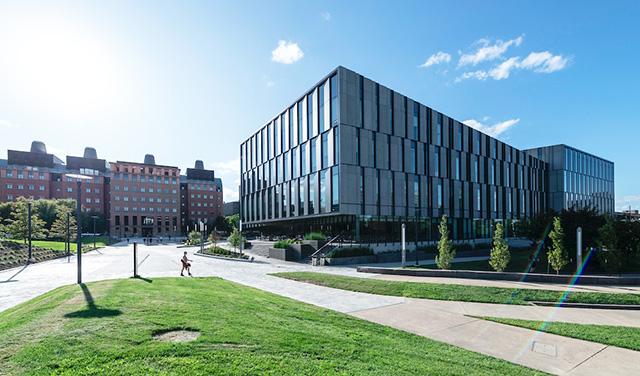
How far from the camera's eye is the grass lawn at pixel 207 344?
4.54m

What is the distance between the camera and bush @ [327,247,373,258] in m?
26.1

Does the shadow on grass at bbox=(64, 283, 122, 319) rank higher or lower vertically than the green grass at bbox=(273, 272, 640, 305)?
higher

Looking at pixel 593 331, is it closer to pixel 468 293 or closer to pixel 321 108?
pixel 468 293

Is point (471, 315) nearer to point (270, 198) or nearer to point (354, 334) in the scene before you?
point (354, 334)

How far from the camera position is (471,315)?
9523mm

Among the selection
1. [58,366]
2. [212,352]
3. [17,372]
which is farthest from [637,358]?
[17,372]

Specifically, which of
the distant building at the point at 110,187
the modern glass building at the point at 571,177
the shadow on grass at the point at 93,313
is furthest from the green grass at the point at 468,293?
the distant building at the point at 110,187

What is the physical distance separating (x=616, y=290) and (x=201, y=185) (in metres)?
119

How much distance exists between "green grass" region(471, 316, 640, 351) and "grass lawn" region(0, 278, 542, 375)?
3.11 metres

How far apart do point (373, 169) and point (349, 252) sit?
12.7m

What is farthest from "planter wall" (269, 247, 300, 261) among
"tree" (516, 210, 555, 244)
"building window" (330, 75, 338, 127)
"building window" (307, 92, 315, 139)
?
"tree" (516, 210, 555, 244)

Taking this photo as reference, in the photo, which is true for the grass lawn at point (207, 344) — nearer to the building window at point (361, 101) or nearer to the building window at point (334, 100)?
the building window at point (334, 100)

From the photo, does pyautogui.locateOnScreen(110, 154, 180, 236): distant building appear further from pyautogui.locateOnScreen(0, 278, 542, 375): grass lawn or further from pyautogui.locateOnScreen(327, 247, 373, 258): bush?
pyautogui.locateOnScreen(0, 278, 542, 375): grass lawn

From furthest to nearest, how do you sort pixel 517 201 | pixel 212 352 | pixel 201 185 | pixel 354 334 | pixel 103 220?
pixel 201 185 → pixel 103 220 → pixel 517 201 → pixel 354 334 → pixel 212 352
